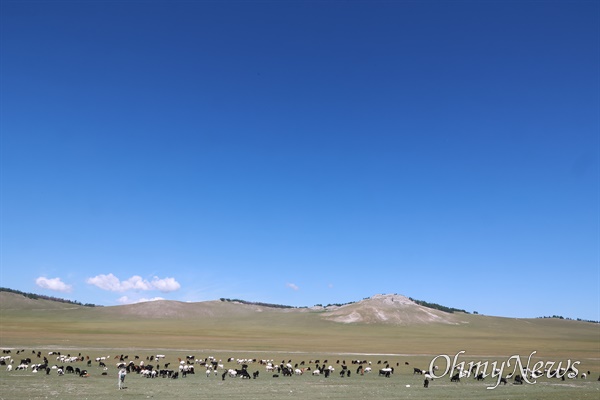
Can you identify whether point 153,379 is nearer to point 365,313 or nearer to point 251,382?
point 251,382

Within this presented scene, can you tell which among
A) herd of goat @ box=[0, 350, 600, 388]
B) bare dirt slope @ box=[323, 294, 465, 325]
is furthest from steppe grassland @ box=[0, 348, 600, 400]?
bare dirt slope @ box=[323, 294, 465, 325]

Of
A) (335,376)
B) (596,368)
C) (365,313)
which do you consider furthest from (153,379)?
(365,313)

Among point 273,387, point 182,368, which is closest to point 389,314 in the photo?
point 182,368

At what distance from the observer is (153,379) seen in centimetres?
3319

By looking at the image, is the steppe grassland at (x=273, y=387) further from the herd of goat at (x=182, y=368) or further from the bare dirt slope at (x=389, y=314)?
the bare dirt slope at (x=389, y=314)

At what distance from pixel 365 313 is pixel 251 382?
13141cm

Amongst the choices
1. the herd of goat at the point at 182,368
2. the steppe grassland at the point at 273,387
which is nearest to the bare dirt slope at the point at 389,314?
the herd of goat at the point at 182,368

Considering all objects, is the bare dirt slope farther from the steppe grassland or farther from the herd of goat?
the steppe grassland

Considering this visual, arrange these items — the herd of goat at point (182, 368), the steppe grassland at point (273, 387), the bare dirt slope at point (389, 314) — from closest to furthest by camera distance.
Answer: the steppe grassland at point (273, 387) → the herd of goat at point (182, 368) → the bare dirt slope at point (389, 314)

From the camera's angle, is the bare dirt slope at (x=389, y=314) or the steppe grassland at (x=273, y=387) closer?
the steppe grassland at (x=273, y=387)

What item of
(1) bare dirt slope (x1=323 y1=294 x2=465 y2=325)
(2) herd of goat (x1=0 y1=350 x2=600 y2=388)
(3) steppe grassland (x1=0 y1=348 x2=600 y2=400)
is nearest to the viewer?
(3) steppe grassland (x1=0 y1=348 x2=600 y2=400)

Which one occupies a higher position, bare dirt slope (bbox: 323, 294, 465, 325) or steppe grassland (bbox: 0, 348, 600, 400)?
bare dirt slope (bbox: 323, 294, 465, 325)

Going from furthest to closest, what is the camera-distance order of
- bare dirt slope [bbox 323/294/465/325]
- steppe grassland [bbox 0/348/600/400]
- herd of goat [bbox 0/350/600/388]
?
bare dirt slope [bbox 323/294/465/325]
herd of goat [bbox 0/350/600/388]
steppe grassland [bbox 0/348/600/400]

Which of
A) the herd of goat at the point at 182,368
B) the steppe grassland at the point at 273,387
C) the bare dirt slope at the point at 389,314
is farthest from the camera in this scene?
the bare dirt slope at the point at 389,314
